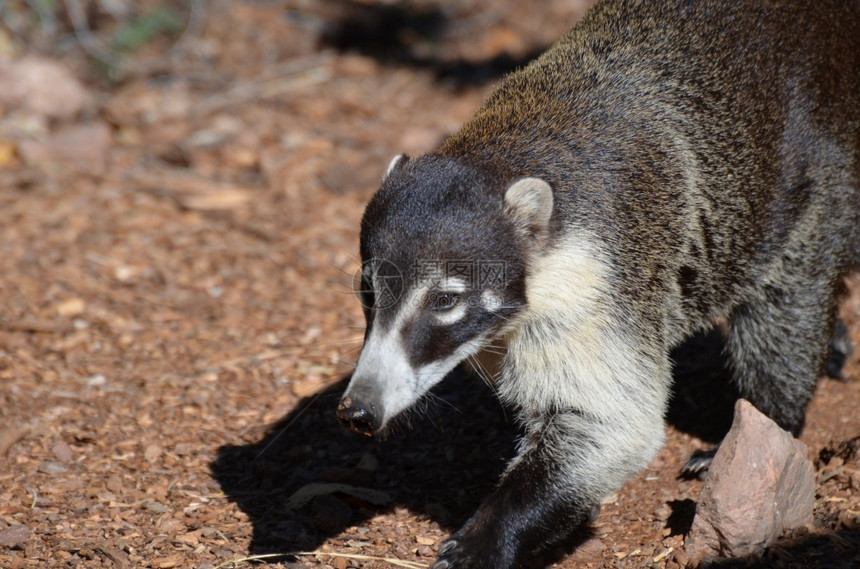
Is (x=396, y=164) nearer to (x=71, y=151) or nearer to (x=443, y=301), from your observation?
(x=443, y=301)

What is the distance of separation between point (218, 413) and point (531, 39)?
293 inches

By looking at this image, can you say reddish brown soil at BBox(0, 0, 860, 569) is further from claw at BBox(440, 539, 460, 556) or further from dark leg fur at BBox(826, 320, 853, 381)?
claw at BBox(440, 539, 460, 556)

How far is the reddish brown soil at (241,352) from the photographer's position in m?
5.21

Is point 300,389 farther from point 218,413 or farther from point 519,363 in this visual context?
point 519,363

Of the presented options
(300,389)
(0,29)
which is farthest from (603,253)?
(0,29)

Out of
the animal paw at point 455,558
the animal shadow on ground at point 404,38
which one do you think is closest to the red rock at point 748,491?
the animal paw at point 455,558

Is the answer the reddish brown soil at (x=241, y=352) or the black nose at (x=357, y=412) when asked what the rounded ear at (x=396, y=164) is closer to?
the black nose at (x=357, y=412)

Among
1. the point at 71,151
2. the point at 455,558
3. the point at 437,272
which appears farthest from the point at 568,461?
the point at 71,151

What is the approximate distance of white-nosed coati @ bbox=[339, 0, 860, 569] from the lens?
181 inches

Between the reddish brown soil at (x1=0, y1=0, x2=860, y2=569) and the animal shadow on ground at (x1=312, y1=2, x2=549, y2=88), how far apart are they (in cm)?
8

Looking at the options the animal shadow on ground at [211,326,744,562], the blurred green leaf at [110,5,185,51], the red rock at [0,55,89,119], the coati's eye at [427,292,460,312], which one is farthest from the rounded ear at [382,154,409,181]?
the blurred green leaf at [110,5,185,51]

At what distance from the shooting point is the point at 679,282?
5301 millimetres

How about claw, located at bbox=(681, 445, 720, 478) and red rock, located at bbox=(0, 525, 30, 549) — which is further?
claw, located at bbox=(681, 445, 720, 478)

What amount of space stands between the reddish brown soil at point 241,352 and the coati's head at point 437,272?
45.7 inches
